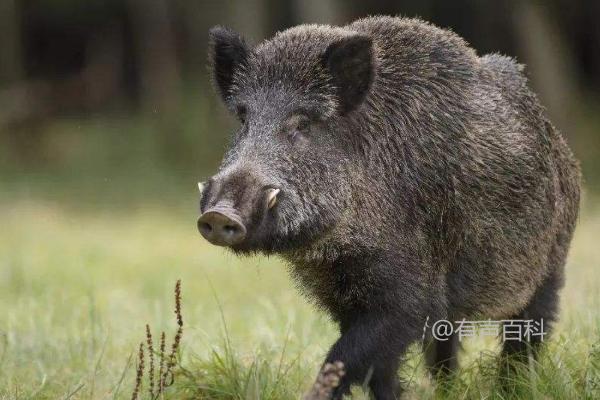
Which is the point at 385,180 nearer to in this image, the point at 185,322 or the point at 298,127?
the point at 298,127

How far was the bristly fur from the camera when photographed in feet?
13.6

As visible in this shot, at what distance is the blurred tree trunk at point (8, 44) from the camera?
2125 cm

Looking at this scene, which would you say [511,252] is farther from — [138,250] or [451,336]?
[138,250]

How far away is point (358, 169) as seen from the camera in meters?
4.36

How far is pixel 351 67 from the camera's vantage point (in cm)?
436

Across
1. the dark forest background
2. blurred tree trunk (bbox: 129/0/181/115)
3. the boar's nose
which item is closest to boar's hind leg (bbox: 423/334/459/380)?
the boar's nose

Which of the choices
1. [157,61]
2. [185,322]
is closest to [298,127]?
[185,322]

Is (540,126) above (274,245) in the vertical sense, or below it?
above

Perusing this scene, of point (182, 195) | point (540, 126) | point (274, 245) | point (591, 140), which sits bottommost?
point (274, 245)

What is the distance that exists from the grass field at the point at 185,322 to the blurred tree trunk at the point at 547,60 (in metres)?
4.32

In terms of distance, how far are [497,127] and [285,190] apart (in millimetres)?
1230

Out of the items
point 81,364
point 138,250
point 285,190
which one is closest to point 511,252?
point 285,190

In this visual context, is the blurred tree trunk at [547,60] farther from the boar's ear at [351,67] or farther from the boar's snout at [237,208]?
the boar's snout at [237,208]

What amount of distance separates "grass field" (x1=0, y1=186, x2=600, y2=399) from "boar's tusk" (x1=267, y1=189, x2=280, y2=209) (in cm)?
43
